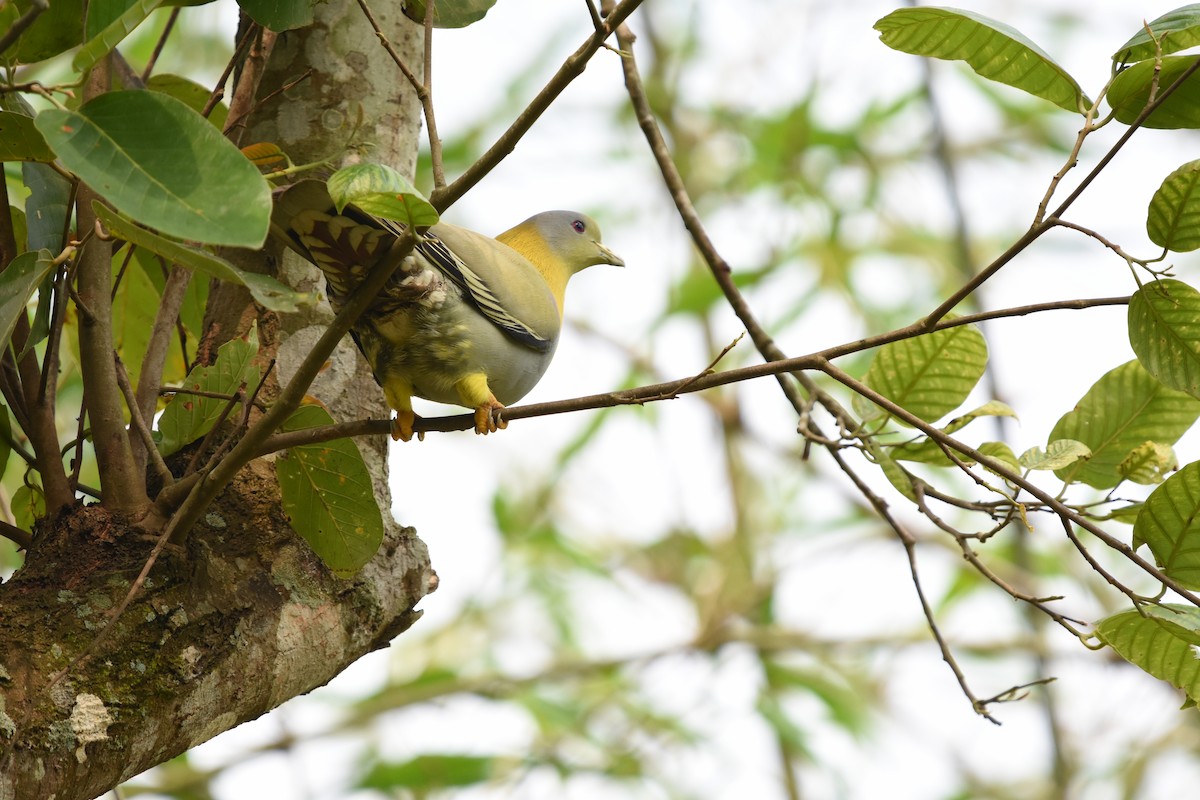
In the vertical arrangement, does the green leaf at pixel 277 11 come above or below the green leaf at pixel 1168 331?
above

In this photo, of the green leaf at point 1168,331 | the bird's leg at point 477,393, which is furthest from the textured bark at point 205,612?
the green leaf at point 1168,331

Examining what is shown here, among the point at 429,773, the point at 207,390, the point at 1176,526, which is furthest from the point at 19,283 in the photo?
the point at 429,773

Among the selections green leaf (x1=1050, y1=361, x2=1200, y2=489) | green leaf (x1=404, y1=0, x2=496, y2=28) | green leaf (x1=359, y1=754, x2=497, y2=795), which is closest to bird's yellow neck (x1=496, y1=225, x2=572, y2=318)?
green leaf (x1=404, y1=0, x2=496, y2=28)

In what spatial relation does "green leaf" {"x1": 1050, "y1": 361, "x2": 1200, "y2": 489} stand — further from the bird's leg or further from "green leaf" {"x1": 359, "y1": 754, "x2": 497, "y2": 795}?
"green leaf" {"x1": 359, "y1": 754, "x2": 497, "y2": 795}

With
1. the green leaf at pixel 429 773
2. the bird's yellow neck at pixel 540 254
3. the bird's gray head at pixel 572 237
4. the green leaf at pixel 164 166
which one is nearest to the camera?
the green leaf at pixel 164 166

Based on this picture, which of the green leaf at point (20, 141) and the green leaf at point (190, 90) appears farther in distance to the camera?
the green leaf at point (190, 90)

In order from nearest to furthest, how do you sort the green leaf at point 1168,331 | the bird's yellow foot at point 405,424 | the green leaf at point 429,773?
the green leaf at point 1168,331 < the bird's yellow foot at point 405,424 < the green leaf at point 429,773

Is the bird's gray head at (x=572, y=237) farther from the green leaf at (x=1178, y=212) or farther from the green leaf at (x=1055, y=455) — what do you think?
the green leaf at (x=1178, y=212)

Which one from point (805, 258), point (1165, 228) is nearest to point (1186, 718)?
point (805, 258)

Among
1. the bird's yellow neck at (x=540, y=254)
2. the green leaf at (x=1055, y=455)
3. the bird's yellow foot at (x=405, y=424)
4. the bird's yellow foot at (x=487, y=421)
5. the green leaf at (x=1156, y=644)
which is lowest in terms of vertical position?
the green leaf at (x=1156, y=644)

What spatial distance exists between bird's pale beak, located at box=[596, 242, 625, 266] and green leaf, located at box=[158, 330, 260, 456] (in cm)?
170

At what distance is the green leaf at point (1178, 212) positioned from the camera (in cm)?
161

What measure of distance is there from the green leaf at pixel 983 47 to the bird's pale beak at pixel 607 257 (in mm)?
1821

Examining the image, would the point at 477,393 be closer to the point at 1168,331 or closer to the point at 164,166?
the point at 164,166
